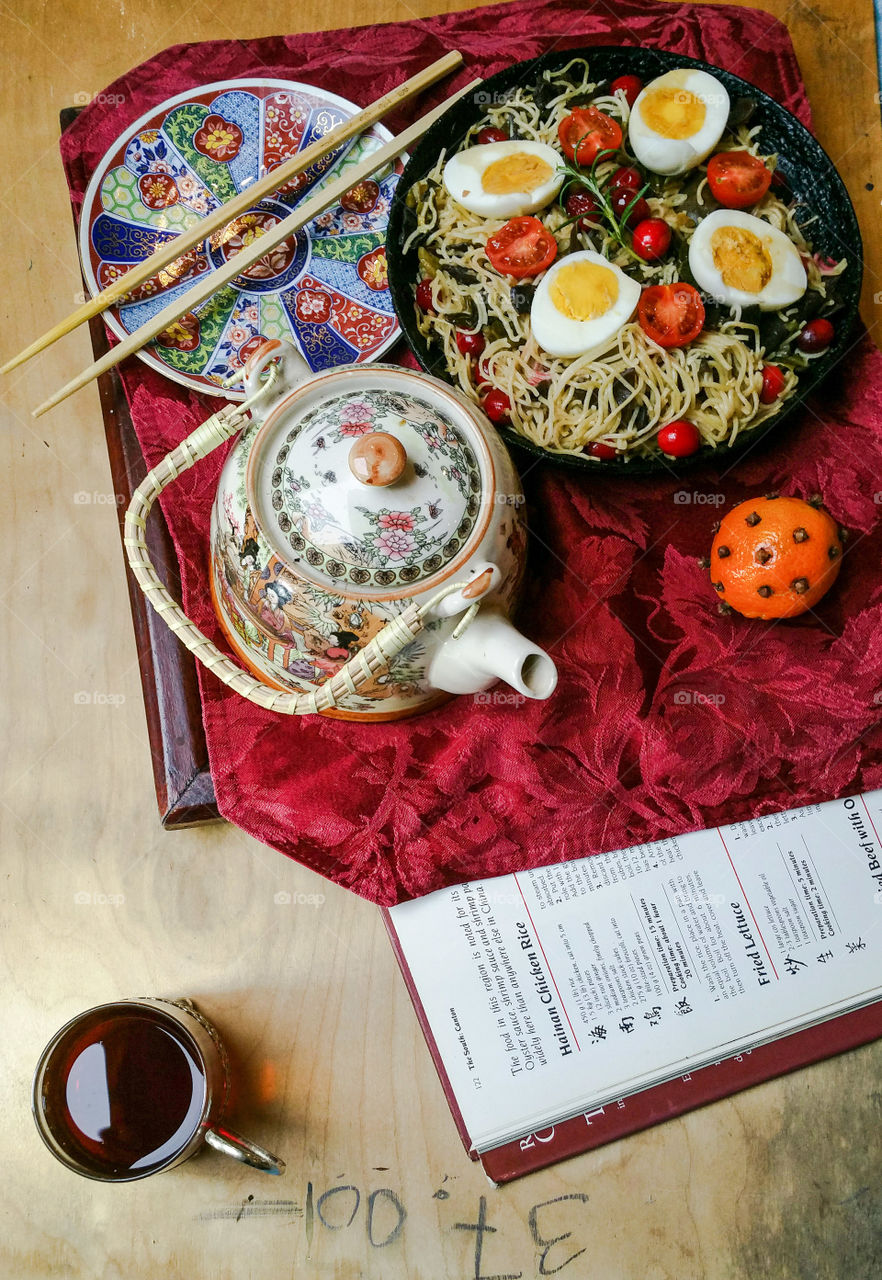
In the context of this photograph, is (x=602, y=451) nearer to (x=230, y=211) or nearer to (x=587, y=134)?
(x=587, y=134)

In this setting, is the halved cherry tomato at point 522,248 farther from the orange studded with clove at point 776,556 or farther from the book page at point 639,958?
the book page at point 639,958

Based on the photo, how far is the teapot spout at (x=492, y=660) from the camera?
2.98 feet

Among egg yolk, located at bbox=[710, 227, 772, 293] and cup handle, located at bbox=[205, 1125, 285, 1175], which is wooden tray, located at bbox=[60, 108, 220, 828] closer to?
cup handle, located at bbox=[205, 1125, 285, 1175]

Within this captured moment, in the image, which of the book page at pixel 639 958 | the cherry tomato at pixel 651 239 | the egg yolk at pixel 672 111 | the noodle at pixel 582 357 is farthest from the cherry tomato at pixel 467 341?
the book page at pixel 639 958

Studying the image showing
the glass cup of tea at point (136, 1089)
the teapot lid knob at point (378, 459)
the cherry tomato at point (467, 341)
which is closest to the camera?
the teapot lid knob at point (378, 459)

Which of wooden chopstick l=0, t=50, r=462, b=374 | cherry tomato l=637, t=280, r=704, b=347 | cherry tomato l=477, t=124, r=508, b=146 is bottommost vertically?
cherry tomato l=637, t=280, r=704, b=347

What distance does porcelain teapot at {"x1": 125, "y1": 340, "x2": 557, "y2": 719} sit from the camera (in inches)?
35.7

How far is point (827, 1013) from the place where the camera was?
122cm

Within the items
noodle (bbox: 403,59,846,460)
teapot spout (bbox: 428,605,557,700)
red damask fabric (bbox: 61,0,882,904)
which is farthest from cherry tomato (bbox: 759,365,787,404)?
teapot spout (bbox: 428,605,557,700)

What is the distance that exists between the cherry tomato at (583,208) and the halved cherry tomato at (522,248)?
0.05 metres

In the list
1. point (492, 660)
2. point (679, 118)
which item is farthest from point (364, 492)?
point (679, 118)

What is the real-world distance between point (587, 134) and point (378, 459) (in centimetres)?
62

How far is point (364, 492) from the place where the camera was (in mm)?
901

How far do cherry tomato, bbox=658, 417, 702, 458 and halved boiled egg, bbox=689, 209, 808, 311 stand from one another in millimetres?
162
